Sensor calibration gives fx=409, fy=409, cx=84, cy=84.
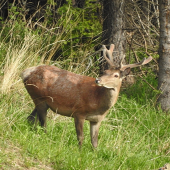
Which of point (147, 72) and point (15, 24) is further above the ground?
point (15, 24)

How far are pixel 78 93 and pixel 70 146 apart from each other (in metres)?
0.81

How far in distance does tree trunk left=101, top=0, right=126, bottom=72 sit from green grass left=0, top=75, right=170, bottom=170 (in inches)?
76.0

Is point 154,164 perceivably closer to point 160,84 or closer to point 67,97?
point 67,97

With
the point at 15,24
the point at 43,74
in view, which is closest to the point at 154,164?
the point at 43,74

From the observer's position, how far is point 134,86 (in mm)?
9289

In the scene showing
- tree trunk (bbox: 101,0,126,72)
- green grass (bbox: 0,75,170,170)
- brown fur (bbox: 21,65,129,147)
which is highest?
tree trunk (bbox: 101,0,126,72)

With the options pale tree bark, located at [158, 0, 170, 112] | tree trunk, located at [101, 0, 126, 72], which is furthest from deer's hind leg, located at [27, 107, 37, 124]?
tree trunk, located at [101, 0, 126, 72]

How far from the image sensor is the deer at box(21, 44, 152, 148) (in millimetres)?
5879

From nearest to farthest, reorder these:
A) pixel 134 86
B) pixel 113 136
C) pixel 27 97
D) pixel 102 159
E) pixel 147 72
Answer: pixel 102 159 < pixel 113 136 < pixel 27 97 < pixel 134 86 < pixel 147 72

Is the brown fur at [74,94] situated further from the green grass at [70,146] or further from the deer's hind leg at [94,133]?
the green grass at [70,146]

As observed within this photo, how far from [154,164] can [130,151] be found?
0.42 meters

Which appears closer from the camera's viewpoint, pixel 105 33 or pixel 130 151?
pixel 130 151

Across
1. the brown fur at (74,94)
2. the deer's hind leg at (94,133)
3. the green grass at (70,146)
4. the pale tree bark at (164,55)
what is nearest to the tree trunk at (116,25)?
the pale tree bark at (164,55)

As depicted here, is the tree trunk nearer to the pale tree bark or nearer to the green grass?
the pale tree bark
